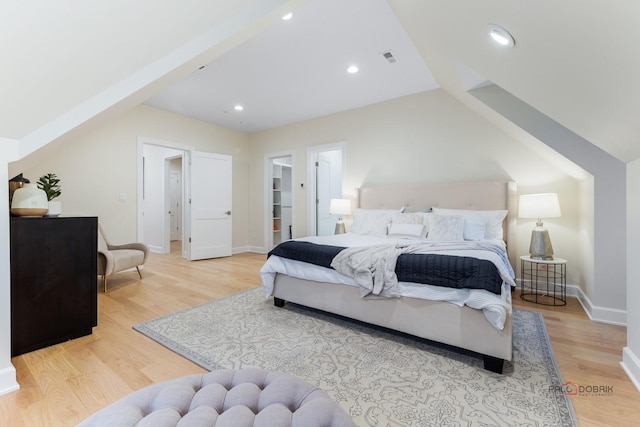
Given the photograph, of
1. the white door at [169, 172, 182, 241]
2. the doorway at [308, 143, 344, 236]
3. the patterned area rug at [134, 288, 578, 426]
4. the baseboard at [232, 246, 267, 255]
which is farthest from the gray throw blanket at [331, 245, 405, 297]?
the white door at [169, 172, 182, 241]

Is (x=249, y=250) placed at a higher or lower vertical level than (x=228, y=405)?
lower

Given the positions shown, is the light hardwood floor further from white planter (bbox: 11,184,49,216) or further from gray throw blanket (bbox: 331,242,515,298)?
white planter (bbox: 11,184,49,216)

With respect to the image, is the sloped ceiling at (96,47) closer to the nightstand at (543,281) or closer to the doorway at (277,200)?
the nightstand at (543,281)

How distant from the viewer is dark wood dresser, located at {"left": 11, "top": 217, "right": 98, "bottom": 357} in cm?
186

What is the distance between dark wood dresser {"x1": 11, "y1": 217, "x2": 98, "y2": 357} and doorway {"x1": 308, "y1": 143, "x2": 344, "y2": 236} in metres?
3.56

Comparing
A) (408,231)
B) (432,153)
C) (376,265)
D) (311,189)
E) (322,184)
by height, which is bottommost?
(376,265)

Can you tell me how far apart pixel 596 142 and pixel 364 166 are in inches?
119

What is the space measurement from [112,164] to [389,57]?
4.16 meters

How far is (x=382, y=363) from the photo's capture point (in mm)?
1805

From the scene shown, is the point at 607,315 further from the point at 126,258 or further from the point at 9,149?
the point at 126,258

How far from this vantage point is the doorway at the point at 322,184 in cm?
529

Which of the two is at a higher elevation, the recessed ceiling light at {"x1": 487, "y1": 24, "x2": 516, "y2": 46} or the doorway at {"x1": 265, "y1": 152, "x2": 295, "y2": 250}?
the recessed ceiling light at {"x1": 487, "y1": 24, "x2": 516, "y2": 46}

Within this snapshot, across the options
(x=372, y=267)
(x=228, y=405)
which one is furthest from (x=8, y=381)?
(x=372, y=267)

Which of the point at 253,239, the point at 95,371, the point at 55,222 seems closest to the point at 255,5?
the point at 55,222
